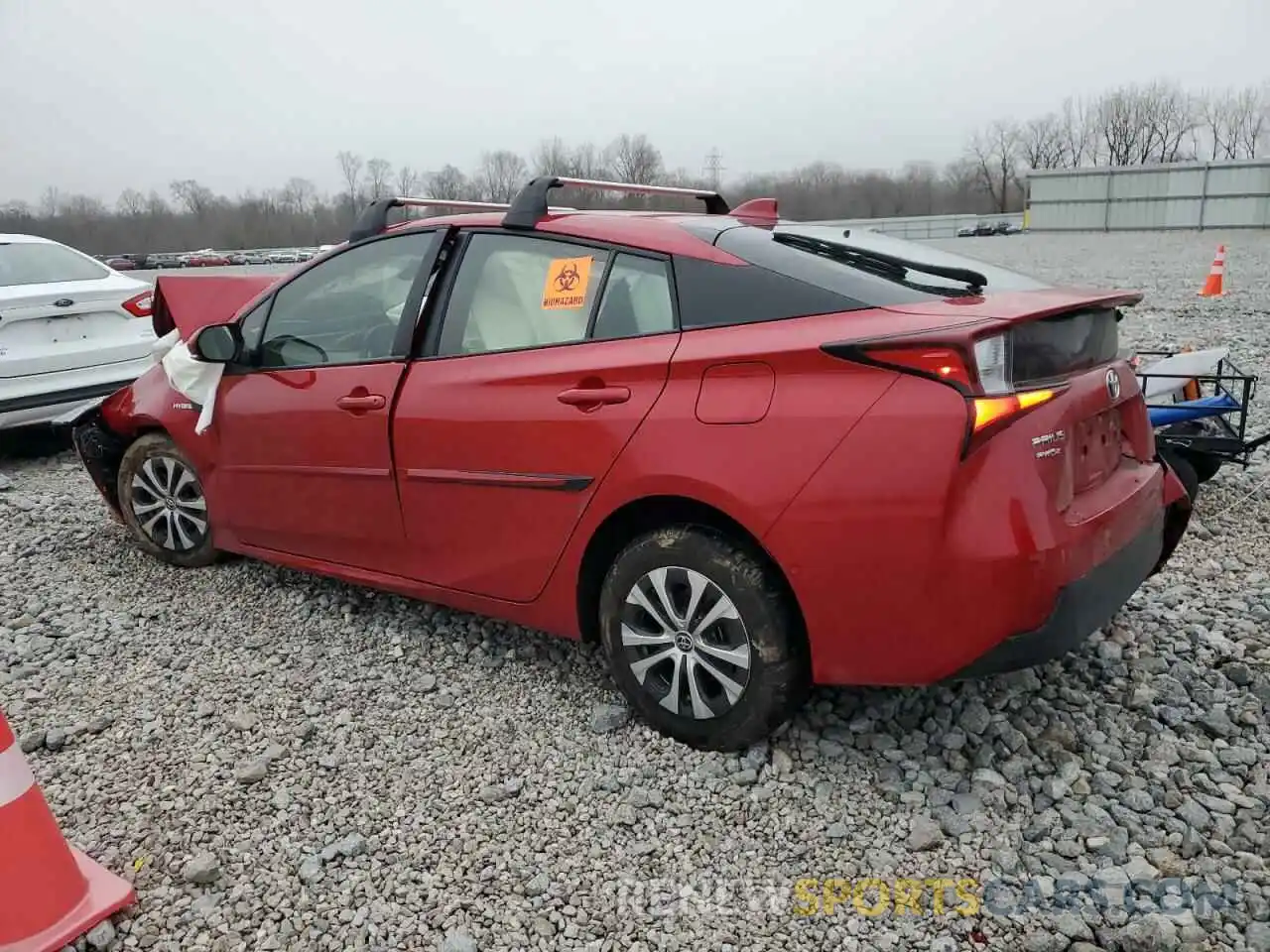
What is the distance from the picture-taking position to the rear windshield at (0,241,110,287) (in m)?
6.89

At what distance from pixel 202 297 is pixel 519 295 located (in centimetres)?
285

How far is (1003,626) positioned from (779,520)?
2.02 ft

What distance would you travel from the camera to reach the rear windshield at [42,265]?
6895 millimetres

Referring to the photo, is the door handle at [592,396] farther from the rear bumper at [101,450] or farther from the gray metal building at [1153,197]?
the gray metal building at [1153,197]

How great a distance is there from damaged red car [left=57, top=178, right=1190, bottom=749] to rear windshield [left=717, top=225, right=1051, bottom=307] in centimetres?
2

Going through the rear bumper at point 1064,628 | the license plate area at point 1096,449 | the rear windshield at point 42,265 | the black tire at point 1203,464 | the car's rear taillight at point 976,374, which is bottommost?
the black tire at point 1203,464

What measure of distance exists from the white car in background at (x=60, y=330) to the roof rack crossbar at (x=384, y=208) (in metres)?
3.88

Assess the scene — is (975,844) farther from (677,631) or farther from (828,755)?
(677,631)

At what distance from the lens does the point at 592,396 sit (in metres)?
2.90

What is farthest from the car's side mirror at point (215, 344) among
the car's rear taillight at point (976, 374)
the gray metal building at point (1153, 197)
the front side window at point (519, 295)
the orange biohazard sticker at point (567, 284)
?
the gray metal building at point (1153, 197)

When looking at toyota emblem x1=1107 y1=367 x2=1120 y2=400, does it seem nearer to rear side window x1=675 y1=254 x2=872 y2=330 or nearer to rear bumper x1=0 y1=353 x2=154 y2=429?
rear side window x1=675 y1=254 x2=872 y2=330

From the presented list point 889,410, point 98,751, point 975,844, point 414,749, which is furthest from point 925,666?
point 98,751

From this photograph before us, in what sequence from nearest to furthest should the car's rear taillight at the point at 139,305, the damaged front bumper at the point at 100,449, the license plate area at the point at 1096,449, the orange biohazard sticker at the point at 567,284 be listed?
1. the license plate area at the point at 1096,449
2. the orange biohazard sticker at the point at 567,284
3. the damaged front bumper at the point at 100,449
4. the car's rear taillight at the point at 139,305

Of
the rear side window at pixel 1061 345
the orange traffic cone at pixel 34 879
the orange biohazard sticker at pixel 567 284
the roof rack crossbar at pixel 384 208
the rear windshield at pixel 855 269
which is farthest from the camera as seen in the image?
the roof rack crossbar at pixel 384 208
